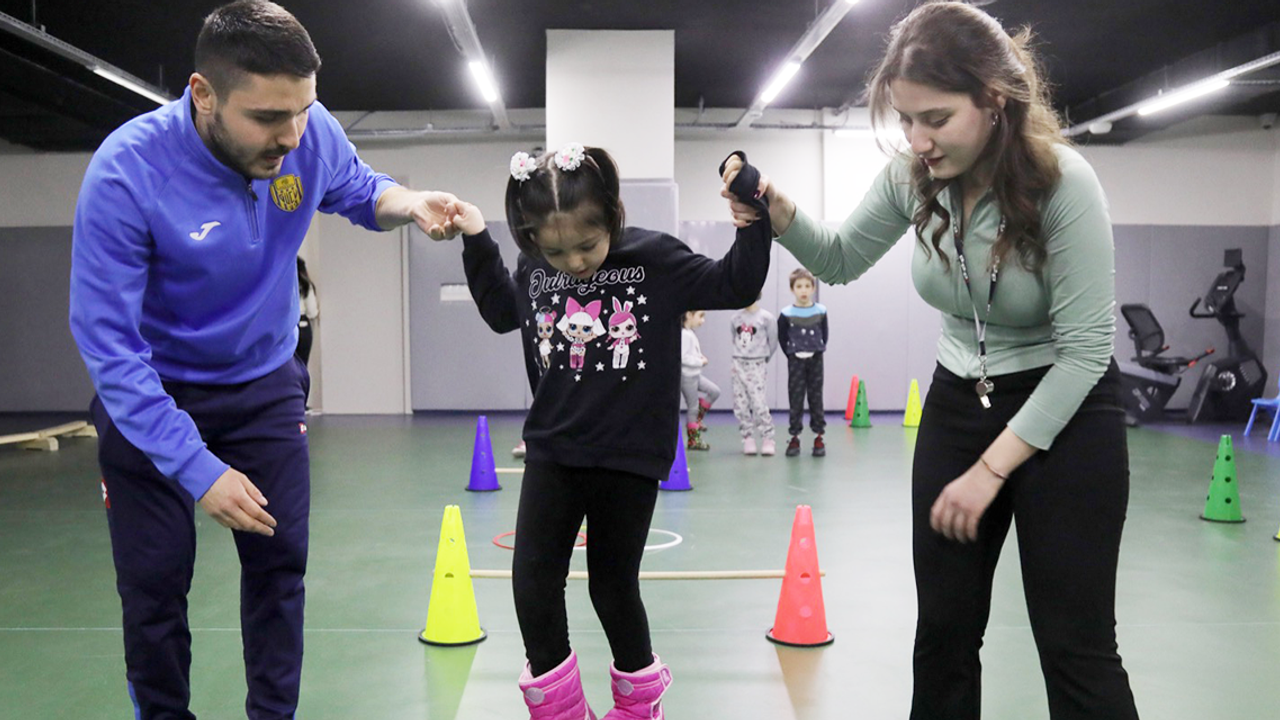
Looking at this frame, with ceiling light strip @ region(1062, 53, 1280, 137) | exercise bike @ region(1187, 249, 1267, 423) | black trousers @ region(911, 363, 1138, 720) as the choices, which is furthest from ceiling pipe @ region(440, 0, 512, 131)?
exercise bike @ region(1187, 249, 1267, 423)

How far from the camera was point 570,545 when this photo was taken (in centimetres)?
228

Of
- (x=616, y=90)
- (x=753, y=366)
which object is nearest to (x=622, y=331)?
(x=753, y=366)

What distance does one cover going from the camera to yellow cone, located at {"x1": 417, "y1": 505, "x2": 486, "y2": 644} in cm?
329

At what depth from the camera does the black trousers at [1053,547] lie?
1.62m

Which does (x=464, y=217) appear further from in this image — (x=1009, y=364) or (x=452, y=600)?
(x=452, y=600)

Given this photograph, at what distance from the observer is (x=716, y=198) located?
12383 millimetres

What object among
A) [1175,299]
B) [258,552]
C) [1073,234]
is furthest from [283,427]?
[1175,299]

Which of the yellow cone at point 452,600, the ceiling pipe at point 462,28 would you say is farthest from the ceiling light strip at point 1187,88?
the yellow cone at point 452,600

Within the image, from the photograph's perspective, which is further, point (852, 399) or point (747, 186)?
point (852, 399)

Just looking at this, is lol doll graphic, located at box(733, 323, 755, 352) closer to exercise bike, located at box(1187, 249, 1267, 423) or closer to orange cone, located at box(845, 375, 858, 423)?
orange cone, located at box(845, 375, 858, 423)

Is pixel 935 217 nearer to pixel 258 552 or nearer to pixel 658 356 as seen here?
pixel 658 356

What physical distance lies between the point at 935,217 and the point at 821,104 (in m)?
10.7

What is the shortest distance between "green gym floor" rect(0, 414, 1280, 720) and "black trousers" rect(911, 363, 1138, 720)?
42.1 inches

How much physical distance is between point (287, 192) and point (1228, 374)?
1143cm
